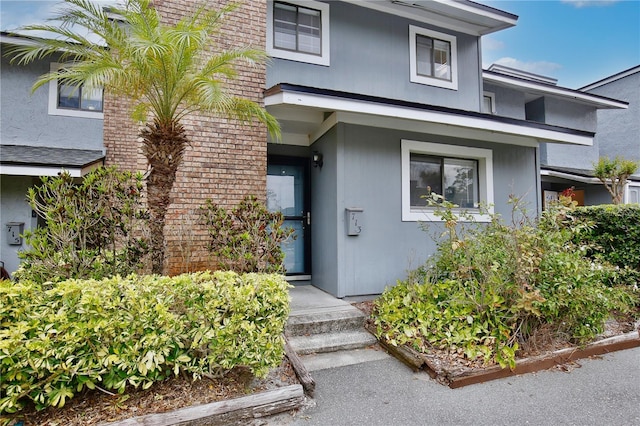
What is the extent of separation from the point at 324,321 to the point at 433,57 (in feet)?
21.5

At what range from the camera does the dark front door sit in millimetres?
6707

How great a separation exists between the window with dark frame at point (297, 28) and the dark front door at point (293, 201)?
2.19 metres

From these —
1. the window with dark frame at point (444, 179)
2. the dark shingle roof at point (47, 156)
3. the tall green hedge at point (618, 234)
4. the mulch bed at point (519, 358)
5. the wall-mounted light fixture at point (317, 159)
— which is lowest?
the mulch bed at point (519, 358)

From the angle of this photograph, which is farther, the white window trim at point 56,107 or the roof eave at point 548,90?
the roof eave at point 548,90

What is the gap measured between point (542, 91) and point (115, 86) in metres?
12.6

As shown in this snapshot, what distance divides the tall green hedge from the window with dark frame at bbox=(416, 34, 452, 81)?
4261mm

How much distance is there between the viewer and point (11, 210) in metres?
7.28

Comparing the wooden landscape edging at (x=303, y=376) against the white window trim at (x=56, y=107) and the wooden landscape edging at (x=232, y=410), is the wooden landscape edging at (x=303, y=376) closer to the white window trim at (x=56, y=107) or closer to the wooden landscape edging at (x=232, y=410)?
the wooden landscape edging at (x=232, y=410)

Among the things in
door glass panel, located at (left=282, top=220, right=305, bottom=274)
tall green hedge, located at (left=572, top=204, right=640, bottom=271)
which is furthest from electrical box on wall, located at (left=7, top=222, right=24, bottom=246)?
tall green hedge, located at (left=572, top=204, right=640, bottom=271)

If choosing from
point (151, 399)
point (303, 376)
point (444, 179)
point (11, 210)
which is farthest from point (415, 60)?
point (11, 210)

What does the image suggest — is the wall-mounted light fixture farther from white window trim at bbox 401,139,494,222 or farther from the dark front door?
white window trim at bbox 401,139,494,222

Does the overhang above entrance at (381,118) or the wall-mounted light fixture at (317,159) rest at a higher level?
the overhang above entrance at (381,118)

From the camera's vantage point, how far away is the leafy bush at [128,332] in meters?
2.43

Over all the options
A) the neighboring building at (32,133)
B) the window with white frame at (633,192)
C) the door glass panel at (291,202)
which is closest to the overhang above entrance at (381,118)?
the door glass panel at (291,202)
